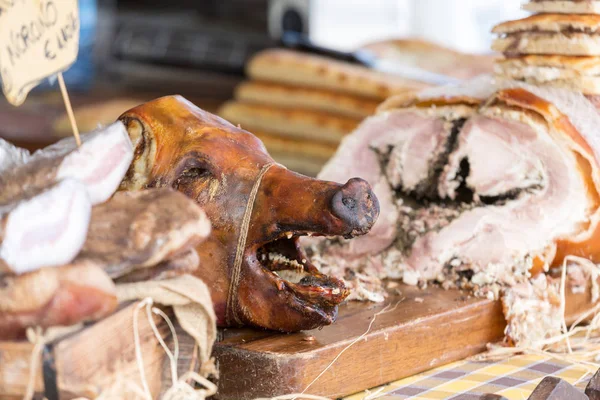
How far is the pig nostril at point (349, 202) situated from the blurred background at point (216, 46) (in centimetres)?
271

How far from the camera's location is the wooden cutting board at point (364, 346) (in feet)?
5.08

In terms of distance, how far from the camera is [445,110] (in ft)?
7.59

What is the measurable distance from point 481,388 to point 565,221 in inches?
23.5

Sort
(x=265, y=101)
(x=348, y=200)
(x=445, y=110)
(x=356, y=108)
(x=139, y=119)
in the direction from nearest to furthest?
(x=348, y=200), (x=139, y=119), (x=445, y=110), (x=356, y=108), (x=265, y=101)

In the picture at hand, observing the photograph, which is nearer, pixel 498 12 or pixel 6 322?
pixel 6 322

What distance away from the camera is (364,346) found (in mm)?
1659

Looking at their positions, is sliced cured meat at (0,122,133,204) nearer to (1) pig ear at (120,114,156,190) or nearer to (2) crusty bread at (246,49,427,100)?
(1) pig ear at (120,114,156,190)

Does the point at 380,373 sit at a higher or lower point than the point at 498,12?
lower

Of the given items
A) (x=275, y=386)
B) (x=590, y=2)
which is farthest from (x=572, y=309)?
(x=275, y=386)

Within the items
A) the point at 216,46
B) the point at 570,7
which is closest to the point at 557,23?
the point at 570,7

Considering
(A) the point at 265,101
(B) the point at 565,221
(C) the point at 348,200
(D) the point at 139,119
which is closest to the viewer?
(C) the point at 348,200

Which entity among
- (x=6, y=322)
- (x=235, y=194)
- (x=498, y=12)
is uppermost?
(x=498, y=12)

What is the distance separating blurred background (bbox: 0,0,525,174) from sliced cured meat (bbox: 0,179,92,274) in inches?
120

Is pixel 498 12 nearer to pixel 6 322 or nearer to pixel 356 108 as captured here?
pixel 356 108
